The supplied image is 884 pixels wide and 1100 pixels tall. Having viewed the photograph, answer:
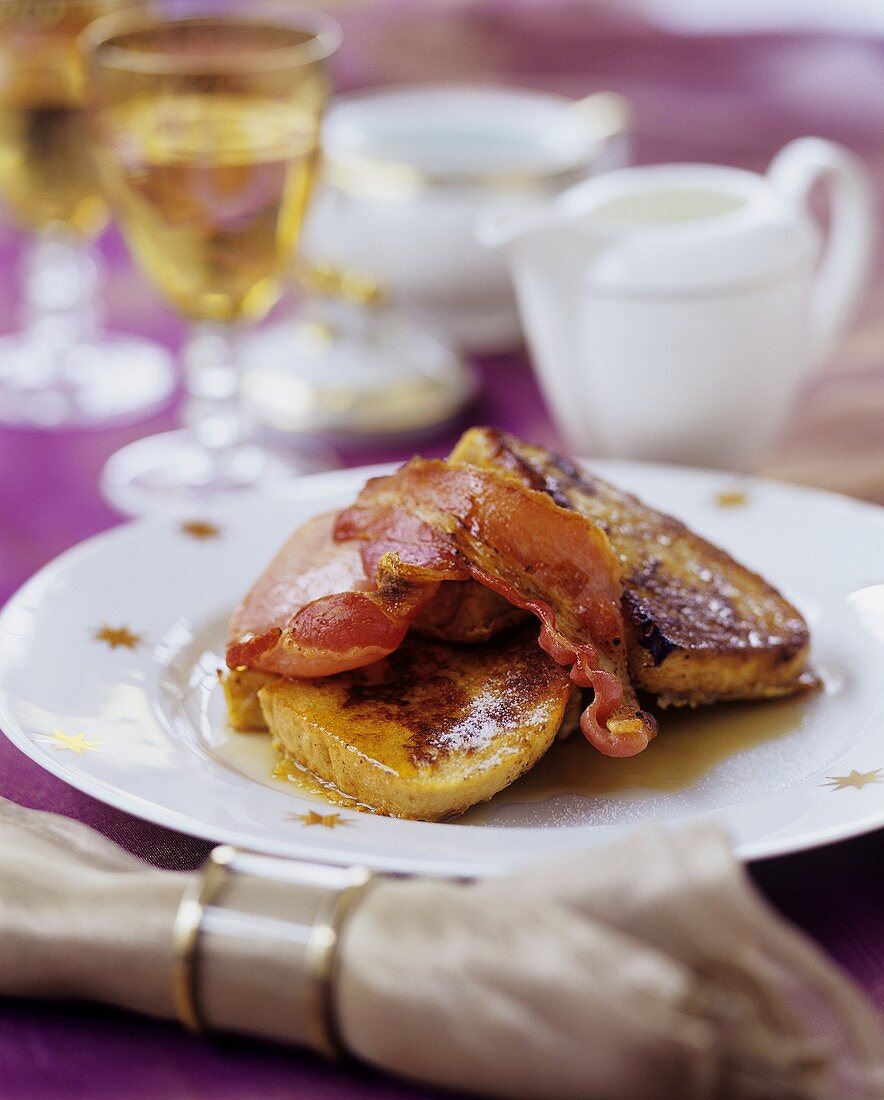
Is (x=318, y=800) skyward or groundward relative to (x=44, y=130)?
groundward

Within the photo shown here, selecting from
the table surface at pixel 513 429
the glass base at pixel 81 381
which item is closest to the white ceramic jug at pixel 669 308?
the table surface at pixel 513 429

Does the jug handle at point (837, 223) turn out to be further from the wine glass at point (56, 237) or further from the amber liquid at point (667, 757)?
the wine glass at point (56, 237)

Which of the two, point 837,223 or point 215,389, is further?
point 837,223

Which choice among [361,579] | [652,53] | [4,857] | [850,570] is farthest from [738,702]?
[652,53]

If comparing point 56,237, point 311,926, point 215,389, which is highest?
point 311,926

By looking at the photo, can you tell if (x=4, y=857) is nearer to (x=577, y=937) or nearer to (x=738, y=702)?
(x=577, y=937)

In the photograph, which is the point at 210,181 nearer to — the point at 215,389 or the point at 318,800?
the point at 215,389

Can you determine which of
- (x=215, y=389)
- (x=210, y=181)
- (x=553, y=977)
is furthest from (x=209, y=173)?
(x=553, y=977)
